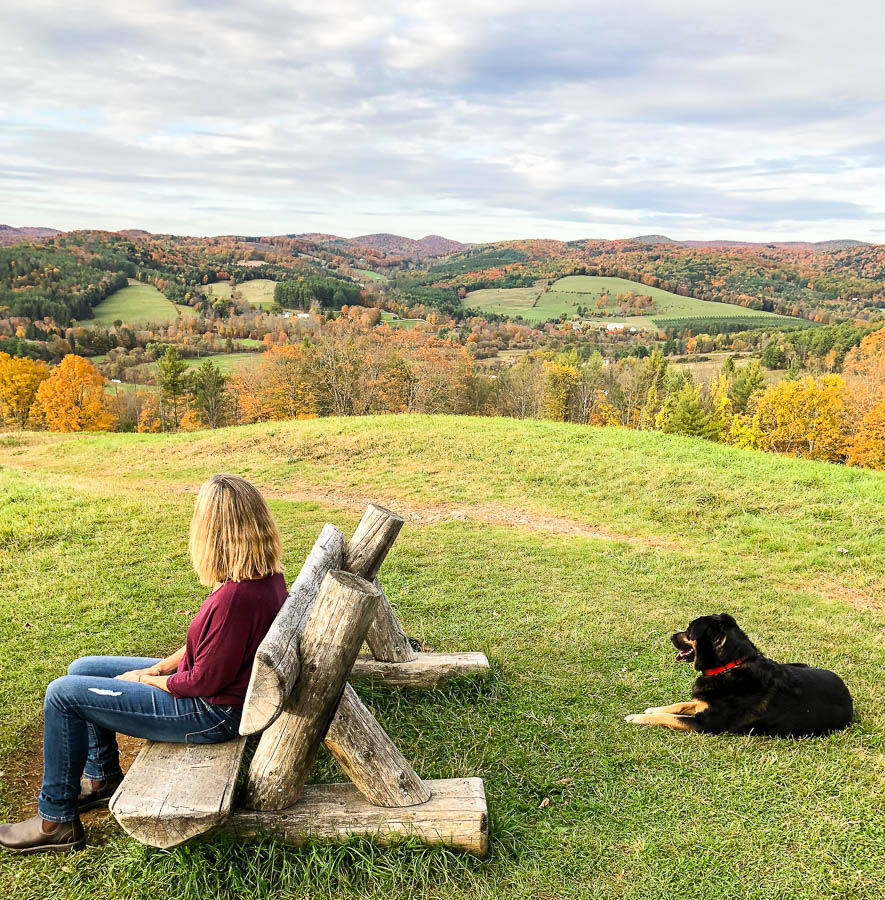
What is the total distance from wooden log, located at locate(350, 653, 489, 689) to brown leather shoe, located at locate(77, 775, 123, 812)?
1778 mm

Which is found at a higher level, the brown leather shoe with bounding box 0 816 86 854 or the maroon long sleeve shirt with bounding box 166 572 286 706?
the maroon long sleeve shirt with bounding box 166 572 286 706

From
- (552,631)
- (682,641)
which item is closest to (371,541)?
(682,641)

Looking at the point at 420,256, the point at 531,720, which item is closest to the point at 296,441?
the point at 531,720

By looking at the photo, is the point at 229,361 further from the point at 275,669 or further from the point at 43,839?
the point at 275,669

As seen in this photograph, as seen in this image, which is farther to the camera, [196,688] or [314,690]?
[196,688]

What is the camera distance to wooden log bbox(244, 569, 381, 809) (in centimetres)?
305

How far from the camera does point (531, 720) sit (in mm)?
4707

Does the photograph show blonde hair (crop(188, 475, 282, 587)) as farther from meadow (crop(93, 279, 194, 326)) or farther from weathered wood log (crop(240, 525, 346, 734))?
meadow (crop(93, 279, 194, 326))

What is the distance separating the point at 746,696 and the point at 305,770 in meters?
3.33

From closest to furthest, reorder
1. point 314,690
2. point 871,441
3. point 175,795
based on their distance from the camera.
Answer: point 175,795 < point 314,690 < point 871,441

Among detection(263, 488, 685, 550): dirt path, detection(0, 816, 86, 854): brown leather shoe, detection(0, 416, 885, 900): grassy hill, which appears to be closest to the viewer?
detection(0, 416, 885, 900): grassy hill

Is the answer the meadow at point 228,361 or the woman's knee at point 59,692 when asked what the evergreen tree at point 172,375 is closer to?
the meadow at point 228,361

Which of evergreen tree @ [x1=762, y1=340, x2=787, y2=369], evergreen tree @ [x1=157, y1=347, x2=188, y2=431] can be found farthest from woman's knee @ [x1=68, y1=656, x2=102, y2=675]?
evergreen tree @ [x1=762, y1=340, x2=787, y2=369]

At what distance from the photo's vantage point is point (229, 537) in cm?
329
